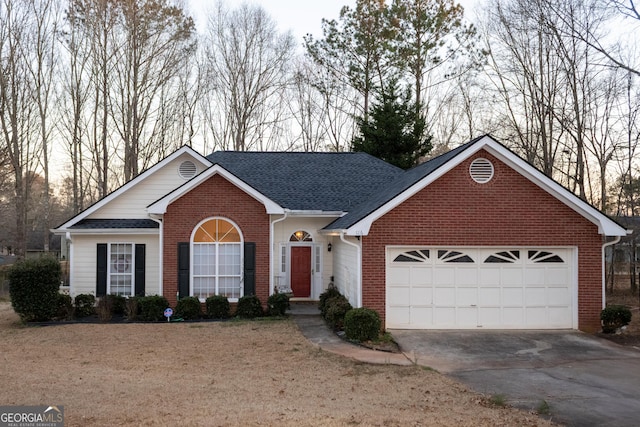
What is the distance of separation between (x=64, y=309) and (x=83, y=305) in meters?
0.60

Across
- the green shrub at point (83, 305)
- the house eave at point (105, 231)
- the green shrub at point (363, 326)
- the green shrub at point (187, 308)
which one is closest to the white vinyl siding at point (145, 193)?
the house eave at point (105, 231)

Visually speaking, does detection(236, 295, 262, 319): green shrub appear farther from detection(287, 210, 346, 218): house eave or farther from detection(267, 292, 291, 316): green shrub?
detection(287, 210, 346, 218): house eave

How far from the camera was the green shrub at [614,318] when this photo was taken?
509 inches

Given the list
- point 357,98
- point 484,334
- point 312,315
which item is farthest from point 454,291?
point 357,98

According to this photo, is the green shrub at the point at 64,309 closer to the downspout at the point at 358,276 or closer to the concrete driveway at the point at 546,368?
the downspout at the point at 358,276

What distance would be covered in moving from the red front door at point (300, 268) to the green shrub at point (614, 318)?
9054 mm

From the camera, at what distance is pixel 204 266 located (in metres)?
16.0

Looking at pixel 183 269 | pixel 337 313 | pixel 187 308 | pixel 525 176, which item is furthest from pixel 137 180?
pixel 525 176

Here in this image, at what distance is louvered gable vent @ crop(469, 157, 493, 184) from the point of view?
1330cm

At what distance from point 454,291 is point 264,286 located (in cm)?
586

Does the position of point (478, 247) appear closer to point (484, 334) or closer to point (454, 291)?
point (454, 291)

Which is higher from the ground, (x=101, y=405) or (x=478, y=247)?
(x=478, y=247)

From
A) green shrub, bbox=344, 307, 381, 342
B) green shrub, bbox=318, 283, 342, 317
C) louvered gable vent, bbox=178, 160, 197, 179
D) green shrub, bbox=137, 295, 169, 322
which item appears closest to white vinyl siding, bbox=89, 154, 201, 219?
louvered gable vent, bbox=178, 160, 197, 179

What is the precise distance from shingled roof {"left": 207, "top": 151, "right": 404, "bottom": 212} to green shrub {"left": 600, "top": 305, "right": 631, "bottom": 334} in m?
8.24
